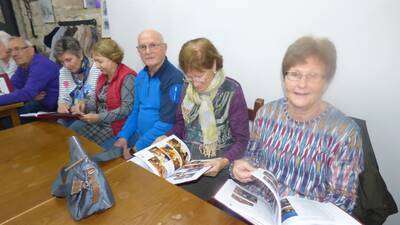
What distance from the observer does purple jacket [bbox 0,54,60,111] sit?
7.14 feet

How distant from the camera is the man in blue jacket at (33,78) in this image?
228 cm

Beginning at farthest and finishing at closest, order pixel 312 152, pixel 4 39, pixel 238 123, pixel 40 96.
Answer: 1. pixel 4 39
2. pixel 40 96
3. pixel 238 123
4. pixel 312 152

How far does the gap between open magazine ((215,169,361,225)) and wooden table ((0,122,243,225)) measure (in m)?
0.08

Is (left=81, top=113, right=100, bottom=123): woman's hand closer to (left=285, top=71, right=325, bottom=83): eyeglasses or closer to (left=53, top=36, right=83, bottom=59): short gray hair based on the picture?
(left=53, top=36, right=83, bottom=59): short gray hair

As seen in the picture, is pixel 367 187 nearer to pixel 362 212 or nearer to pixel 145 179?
pixel 362 212

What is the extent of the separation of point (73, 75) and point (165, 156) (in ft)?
4.77

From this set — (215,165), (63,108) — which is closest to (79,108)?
(63,108)

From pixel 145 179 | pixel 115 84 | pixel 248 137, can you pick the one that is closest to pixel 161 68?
pixel 115 84

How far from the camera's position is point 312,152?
116 cm

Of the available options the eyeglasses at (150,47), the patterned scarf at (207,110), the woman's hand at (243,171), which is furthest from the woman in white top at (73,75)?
the woman's hand at (243,171)

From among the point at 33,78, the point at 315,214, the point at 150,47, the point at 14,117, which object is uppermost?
the point at 150,47

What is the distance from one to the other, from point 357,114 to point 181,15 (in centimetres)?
140

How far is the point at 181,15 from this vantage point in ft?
6.84

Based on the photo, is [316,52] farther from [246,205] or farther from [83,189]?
[83,189]
